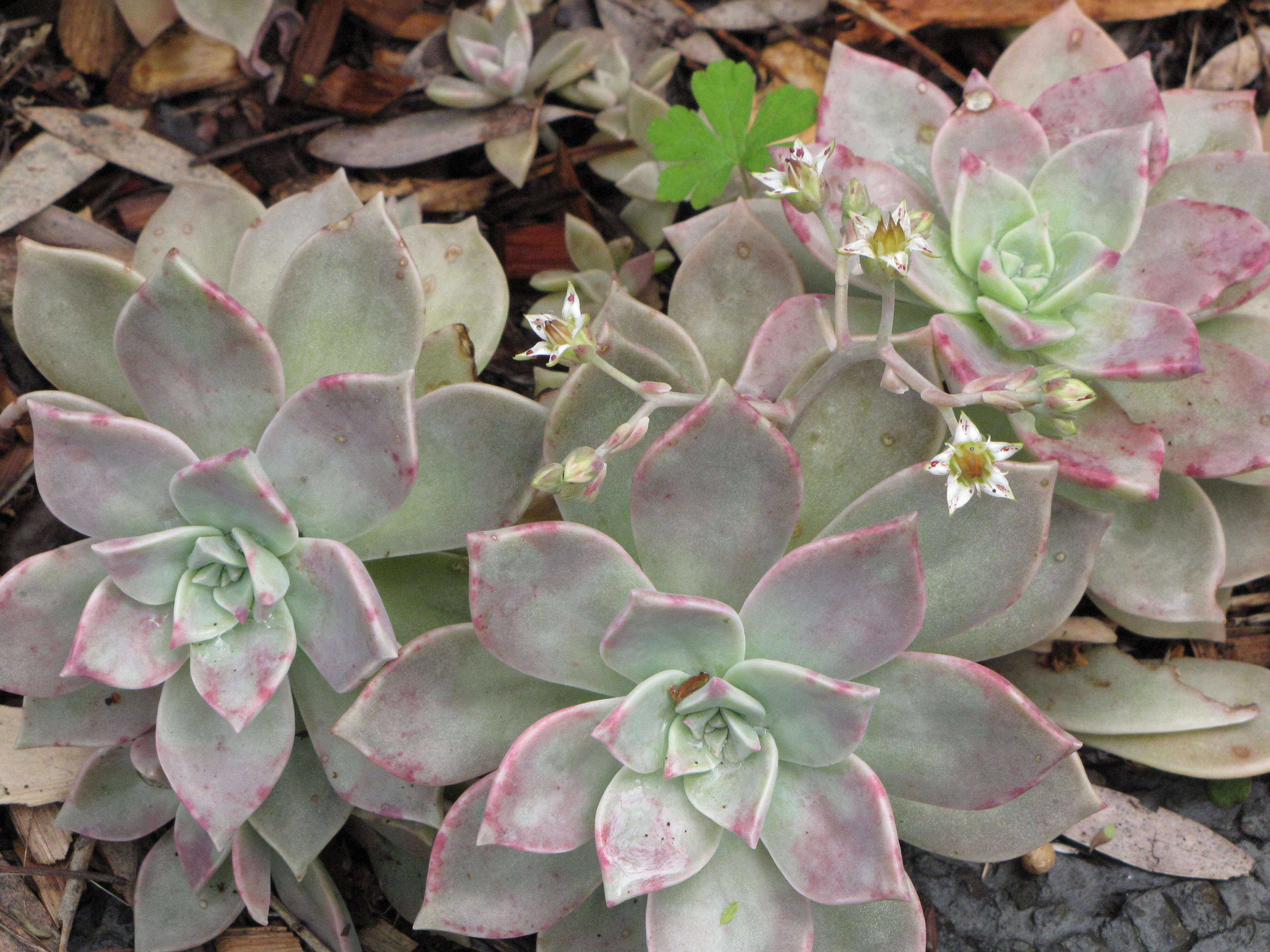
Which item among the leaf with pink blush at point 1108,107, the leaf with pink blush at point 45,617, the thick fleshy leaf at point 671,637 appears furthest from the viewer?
the leaf with pink blush at point 1108,107

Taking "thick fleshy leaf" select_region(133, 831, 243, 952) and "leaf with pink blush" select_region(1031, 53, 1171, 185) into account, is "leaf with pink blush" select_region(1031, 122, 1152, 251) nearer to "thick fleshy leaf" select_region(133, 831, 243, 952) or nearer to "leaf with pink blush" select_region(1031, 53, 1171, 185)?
"leaf with pink blush" select_region(1031, 53, 1171, 185)

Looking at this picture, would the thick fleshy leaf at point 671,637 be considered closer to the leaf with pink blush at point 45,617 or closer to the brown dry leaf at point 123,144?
the leaf with pink blush at point 45,617

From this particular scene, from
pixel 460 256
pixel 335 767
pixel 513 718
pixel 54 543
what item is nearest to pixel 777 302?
pixel 460 256

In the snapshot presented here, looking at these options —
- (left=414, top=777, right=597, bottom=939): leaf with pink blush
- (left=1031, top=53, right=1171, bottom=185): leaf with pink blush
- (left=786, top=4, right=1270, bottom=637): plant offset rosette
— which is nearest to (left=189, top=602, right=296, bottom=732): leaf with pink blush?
(left=414, top=777, right=597, bottom=939): leaf with pink blush

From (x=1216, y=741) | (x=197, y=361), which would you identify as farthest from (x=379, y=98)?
(x=1216, y=741)

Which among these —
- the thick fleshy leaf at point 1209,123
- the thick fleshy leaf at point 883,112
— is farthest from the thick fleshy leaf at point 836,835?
the thick fleshy leaf at point 1209,123
